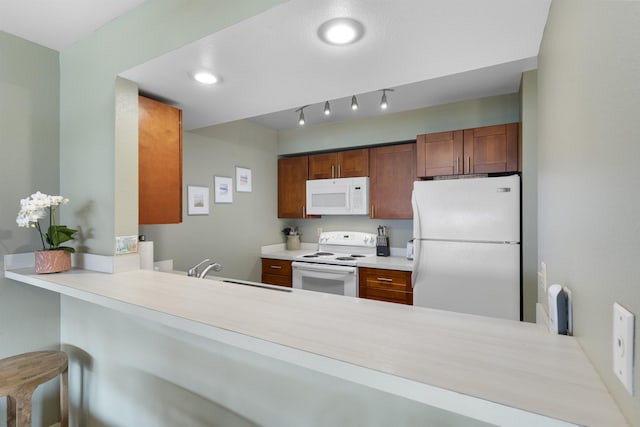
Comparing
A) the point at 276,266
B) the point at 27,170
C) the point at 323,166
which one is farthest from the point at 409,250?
the point at 27,170

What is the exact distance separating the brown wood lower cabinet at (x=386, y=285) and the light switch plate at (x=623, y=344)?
2356 millimetres

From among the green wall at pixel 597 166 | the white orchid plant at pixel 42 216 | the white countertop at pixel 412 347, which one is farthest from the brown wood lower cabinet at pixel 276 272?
the green wall at pixel 597 166

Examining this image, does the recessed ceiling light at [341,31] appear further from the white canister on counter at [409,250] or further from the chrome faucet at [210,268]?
the white canister on counter at [409,250]

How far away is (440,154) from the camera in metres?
2.76

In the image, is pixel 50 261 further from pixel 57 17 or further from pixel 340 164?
pixel 340 164

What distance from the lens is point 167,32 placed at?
1421mm

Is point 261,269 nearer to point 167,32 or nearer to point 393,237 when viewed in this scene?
point 393,237

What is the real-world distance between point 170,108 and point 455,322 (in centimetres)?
203

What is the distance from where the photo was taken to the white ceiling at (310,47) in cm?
109

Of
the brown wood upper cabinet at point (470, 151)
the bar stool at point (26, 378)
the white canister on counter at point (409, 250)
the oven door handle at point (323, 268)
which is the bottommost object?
the bar stool at point (26, 378)

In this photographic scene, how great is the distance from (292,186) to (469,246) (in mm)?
2256

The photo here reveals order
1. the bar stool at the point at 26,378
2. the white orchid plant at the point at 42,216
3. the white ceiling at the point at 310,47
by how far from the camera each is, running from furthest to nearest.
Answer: the white orchid plant at the point at 42,216 < the bar stool at the point at 26,378 < the white ceiling at the point at 310,47

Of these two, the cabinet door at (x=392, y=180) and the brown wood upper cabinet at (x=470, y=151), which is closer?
the brown wood upper cabinet at (x=470, y=151)

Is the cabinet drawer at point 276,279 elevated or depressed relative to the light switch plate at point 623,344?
depressed
